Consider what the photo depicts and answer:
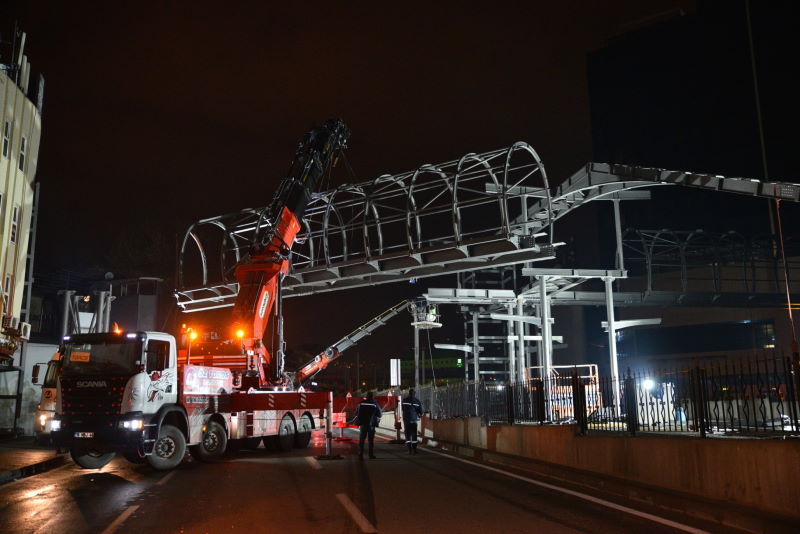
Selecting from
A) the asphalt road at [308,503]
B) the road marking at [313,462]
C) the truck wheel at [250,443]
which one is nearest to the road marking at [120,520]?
the asphalt road at [308,503]

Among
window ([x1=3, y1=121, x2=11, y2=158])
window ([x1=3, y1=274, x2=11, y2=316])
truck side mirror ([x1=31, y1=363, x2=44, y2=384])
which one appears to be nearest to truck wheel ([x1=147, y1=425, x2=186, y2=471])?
truck side mirror ([x1=31, y1=363, x2=44, y2=384])

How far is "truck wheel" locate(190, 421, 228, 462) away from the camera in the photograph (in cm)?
1728

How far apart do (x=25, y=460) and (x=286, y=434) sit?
7.12 meters

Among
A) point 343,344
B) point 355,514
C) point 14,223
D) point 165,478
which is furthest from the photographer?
point 343,344

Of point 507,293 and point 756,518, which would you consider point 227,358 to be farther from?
point 756,518


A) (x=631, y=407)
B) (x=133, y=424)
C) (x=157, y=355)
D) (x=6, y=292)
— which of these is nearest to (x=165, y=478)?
(x=133, y=424)

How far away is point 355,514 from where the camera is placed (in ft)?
29.9

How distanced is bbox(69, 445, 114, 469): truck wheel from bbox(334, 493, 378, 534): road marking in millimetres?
7243

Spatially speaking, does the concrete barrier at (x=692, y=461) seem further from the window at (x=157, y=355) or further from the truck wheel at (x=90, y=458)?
the truck wheel at (x=90, y=458)

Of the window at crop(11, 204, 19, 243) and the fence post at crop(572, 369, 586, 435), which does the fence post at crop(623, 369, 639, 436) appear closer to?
the fence post at crop(572, 369, 586, 435)

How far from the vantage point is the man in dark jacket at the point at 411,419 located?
753 inches

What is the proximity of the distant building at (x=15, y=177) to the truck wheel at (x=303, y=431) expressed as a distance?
904cm

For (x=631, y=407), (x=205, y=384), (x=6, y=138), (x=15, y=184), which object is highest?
(x=6, y=138)

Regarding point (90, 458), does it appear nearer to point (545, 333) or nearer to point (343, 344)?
point (545, 333)
